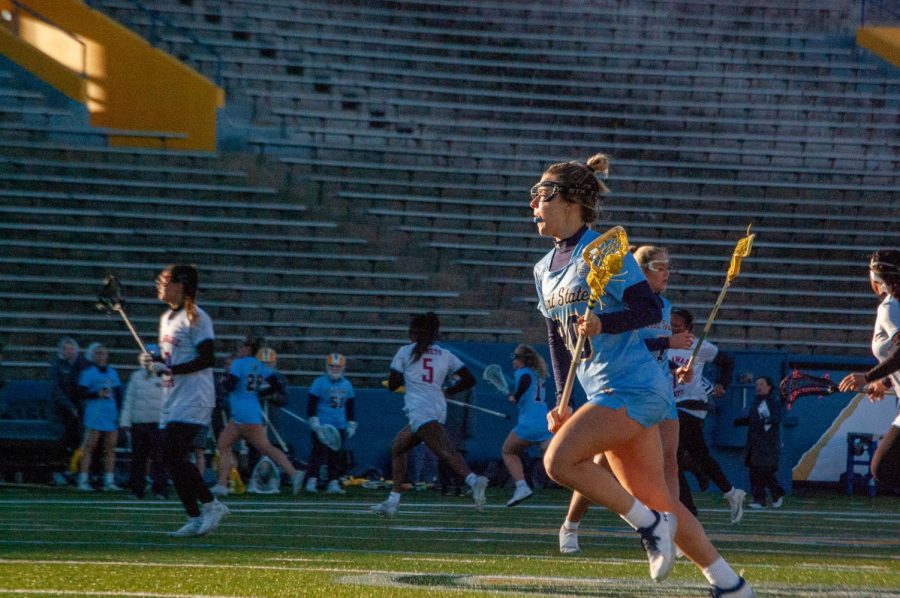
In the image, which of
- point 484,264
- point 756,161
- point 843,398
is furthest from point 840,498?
point 756,161

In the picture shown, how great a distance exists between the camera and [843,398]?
2150 cm

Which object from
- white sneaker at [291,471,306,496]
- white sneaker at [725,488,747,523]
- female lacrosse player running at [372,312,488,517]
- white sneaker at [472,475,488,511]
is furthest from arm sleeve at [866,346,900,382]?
white sneaker at [291,471,306,496]

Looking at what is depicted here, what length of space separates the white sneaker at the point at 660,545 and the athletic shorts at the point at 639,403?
390 mm

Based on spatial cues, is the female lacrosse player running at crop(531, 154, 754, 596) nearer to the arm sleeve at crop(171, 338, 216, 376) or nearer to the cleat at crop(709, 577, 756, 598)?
the cleat at crop(709, 577, 756, 598)

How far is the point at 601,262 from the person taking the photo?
20.6ft

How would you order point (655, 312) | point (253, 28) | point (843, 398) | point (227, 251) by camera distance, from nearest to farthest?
1. point (655, 312)
2. point (843, 398)
3. point (227, 251)
4. point (253, 28)

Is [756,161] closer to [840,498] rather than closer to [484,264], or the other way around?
[484,264]

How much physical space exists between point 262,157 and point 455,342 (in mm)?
6015

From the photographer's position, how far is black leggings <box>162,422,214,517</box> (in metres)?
10.5

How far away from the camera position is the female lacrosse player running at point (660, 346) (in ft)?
28.4

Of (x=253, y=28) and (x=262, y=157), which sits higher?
(x=253, y=28)

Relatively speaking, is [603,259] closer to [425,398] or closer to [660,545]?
[660,545]

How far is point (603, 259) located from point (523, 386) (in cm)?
1105

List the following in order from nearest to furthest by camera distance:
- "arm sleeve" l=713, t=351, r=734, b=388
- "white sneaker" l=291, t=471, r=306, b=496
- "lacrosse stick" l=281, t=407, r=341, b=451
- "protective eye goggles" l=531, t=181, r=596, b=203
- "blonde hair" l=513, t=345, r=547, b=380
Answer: "protective eye goggles" l=531, t=181, r=596, b=203 < "arm sleeve" l=713, t=351, r=734, b=388 < "blonde hair" l=513, t=345, r=547, b=380 < "white sneaker" l=291, t=471, r=306, b=496 < "lacrosse stick" l=281, t=407, r=341, b=451
